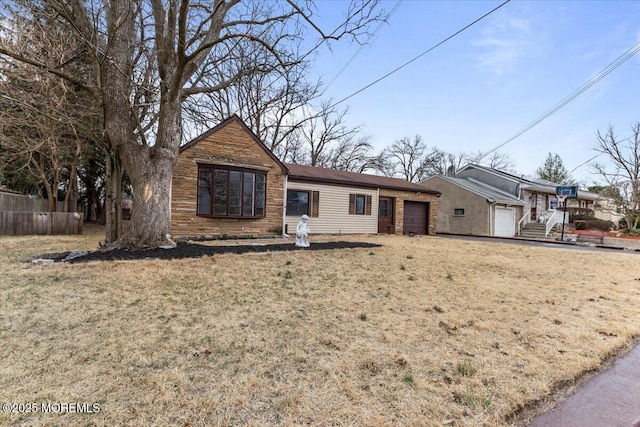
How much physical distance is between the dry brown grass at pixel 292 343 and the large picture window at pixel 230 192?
18.4 ft

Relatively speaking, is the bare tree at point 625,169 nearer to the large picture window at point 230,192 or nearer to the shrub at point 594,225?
the shrub at point 594,225

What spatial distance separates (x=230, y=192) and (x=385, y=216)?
9.09 m

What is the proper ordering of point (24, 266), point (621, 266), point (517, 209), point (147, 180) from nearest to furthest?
point (24, 266) → point (147, 180) → point (621, 266) → point (517, 209)

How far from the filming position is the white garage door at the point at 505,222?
21797 mm

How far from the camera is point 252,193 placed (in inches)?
504

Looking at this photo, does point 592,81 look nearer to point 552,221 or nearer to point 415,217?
point 552,221

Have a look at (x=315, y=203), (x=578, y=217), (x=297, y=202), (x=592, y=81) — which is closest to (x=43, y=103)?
(x=297, y=202)

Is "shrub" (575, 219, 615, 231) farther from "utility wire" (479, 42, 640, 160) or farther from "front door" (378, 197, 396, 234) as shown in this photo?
"front door" (378, 197, 396, 234)

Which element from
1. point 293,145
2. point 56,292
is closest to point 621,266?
point 56,292

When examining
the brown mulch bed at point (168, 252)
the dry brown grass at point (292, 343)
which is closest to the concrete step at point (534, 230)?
the dry brown grass at point (292, 343)

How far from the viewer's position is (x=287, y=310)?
165 inches

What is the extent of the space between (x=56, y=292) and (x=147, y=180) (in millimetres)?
4095

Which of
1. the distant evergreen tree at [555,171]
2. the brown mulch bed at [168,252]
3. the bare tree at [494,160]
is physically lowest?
the brown mulch bed at [168,252]

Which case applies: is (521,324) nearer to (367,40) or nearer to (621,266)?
(367,40)
